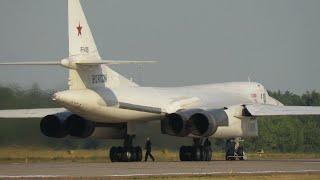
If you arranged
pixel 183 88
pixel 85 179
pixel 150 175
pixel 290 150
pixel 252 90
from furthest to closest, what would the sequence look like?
pixel 290 150, pixel 252 90, pixel 183 88, pixel 150 175, pixel 85 179

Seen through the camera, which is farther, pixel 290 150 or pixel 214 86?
pixel 290 150

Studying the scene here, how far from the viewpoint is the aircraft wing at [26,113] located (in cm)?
4138

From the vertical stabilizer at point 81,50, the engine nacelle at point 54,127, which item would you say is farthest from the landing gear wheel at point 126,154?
the vertical stabilizer at point 81,50

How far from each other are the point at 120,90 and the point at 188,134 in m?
3.73

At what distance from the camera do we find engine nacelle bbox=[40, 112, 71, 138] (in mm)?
41188

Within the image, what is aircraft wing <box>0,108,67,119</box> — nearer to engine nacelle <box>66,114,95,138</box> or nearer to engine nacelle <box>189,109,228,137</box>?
engine nacelle <box>66,114,95,138</box>

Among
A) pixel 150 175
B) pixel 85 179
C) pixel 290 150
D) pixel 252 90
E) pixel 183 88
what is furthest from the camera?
pixel 290 150

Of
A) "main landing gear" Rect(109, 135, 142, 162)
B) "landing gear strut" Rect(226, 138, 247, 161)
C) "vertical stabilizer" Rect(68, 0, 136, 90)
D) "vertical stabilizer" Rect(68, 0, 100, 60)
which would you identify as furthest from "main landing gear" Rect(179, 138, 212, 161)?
"vertical stabilizer" Rect(68, 0, 100, 60)

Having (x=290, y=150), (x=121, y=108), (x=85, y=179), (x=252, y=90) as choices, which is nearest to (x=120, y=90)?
(x=121, y=108)

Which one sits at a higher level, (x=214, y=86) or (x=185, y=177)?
(x=214, y=86)

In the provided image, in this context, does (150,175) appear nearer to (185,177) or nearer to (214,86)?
(185,177)

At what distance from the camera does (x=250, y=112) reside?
1689 inches

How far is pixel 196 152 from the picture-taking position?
136 ft

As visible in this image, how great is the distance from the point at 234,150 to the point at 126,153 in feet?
19.2
